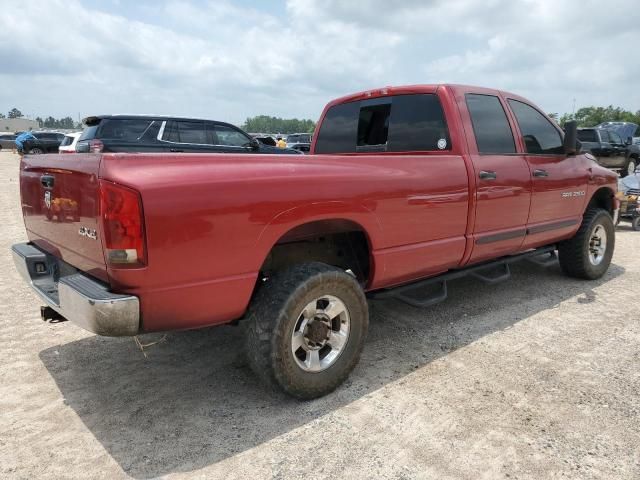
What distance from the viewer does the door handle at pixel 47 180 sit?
2.78 m

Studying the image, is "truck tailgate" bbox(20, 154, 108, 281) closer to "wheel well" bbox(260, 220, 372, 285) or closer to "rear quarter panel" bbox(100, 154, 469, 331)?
"rear quarter panel" bbox(100, 154, 469, 331)

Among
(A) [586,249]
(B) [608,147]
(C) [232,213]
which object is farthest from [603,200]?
(B) [608,147]

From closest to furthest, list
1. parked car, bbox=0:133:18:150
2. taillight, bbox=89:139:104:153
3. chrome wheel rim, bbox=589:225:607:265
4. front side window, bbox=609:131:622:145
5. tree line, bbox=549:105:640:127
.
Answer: chrome wheel rim, bbox=589:225:607:265 < taillight, bbox=89:139:104:153 < front side window, bbox=609:131:622:145 < parked car, bbox=0:133:18:150 < tree line, bbox=549:105:640:127

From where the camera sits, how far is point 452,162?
3.61 metres

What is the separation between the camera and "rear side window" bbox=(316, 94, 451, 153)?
3928mm

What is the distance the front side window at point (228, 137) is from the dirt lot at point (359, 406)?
25.0 feet

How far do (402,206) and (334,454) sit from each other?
1600 millimetres

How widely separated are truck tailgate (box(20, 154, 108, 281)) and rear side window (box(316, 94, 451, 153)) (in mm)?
2554

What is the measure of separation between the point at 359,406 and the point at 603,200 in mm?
4459

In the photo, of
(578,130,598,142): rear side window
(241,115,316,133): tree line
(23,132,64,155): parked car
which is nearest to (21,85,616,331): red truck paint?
(578,130,598,142): rear side window

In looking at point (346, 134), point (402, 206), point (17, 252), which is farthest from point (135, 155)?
point (346, 134)

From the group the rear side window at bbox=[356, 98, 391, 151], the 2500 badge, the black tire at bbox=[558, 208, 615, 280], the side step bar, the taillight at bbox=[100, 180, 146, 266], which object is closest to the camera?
the taillight at bbox=[100, 180, 146, 266]

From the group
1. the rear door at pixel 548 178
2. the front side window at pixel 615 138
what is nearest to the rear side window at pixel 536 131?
the rear door at pixel 548 178

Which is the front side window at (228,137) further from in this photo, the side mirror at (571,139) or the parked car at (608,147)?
the parked car at (608,147)
